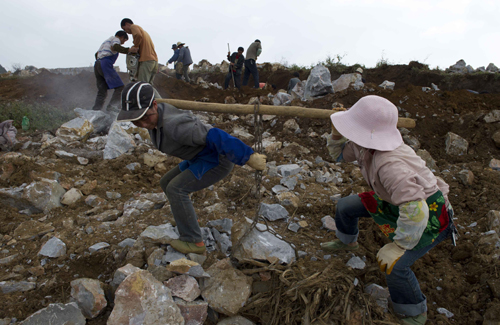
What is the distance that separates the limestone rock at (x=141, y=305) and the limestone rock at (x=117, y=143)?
3.02m

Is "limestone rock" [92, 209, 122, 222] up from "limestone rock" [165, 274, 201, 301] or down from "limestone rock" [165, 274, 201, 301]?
up

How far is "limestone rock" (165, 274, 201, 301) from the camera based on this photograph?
2.08 m

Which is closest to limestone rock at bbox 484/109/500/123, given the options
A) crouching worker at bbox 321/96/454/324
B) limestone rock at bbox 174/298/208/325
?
crouching worker at bbox 321/96/454/324

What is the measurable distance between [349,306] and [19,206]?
3.53 metres

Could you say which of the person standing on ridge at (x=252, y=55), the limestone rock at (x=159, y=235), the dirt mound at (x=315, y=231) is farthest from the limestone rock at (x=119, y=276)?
the person standing on ridge at (x=252, y=55)

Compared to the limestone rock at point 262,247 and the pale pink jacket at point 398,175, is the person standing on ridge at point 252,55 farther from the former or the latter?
the pale pink jacket at point 398,175

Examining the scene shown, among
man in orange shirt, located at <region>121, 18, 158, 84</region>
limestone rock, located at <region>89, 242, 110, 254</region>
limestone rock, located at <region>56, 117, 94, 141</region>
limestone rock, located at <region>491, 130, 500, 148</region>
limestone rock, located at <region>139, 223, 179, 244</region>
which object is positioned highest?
man in orange shirt, located at <region>121, 18, 158, 84</region>

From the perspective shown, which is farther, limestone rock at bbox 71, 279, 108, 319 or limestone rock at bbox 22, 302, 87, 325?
limestone rock at bbox 71, 279, 108, 319

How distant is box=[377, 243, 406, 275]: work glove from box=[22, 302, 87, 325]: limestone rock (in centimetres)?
196

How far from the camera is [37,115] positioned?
20.7 ft

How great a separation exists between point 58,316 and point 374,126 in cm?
229

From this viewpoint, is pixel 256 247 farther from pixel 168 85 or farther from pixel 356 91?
pixel 168 85

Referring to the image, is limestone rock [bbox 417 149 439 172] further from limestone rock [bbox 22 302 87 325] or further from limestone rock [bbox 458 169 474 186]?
limestone rock [bbox 22 302 87 325]

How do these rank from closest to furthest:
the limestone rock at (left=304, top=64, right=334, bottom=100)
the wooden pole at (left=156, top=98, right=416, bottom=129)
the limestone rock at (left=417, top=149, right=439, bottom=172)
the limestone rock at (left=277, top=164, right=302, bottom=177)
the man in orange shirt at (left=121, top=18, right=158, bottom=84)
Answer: the wooden pole at (left=156, top=98, right=416, bottom=129), the limestone rock at (left=277, top=164, right=302, bottom=177), the limestone rock at (left=417, top=149, right=439, bottom=172), the man in orange shirt at (left=121, top=18, right=158, bottom=84), the limestone rock at (left=304, top=64, right=334, bottom=100)
